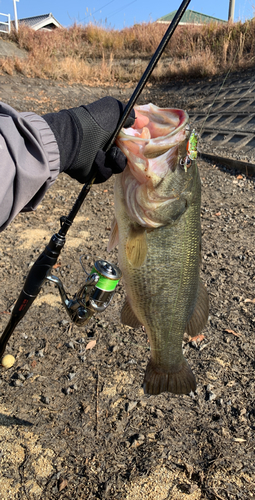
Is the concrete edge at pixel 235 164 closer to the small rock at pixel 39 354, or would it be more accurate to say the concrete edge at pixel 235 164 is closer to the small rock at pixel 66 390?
the small rock at pixel 39 354

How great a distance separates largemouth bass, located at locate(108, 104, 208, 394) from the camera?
5.83 feet

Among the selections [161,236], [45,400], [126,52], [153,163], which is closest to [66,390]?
[45,400]

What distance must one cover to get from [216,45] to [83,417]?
1546 cm

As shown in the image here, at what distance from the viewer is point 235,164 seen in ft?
25.5

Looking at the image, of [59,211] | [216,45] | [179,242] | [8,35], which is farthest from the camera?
[8,35]

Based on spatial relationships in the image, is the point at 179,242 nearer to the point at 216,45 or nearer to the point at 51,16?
the point at 216,45

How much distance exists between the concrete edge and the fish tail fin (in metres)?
6.27

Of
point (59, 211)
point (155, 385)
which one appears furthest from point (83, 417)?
point (59, 211)

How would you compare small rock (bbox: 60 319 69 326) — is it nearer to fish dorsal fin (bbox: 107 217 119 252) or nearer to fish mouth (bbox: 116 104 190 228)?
fish dorsal fin (bbox: 107 217 119 252)

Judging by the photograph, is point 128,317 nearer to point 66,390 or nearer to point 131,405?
point 131,405

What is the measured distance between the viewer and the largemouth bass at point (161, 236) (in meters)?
1.78

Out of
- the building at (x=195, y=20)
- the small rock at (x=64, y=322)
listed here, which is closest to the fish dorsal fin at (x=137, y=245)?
the small rock at (x=64, y=322)

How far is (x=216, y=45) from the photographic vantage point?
14242mm

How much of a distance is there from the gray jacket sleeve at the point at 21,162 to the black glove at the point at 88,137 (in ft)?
0.39
